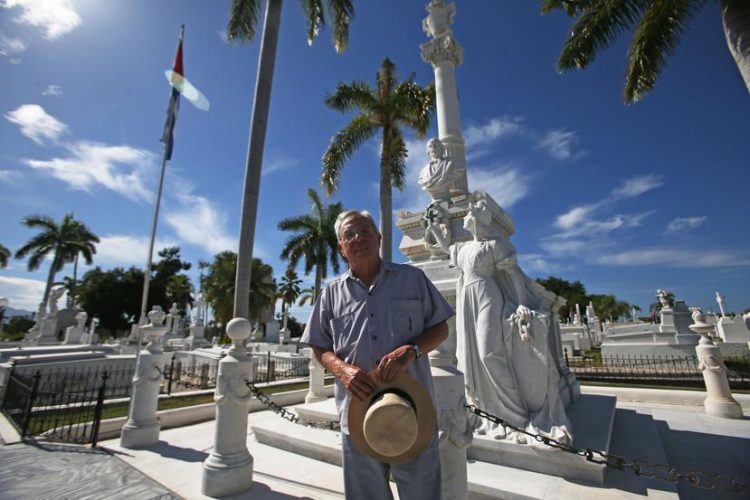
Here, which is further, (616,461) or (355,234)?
(616,461)

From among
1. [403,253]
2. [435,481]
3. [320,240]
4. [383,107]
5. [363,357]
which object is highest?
[383,107]

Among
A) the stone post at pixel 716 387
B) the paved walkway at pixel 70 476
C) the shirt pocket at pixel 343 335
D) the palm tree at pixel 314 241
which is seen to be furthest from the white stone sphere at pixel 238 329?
the palm tree at pixel 314 241

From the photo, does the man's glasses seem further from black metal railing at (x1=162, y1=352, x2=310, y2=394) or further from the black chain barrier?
black metal railing at (x1=162, y1=352, x2=310, y2=394)

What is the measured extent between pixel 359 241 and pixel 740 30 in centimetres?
990

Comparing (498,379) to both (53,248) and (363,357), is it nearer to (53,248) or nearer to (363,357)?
(363,357)

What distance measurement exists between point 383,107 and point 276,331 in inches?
1125

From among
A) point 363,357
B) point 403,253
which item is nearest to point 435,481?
point 363,357

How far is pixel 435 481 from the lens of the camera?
1.87 metres

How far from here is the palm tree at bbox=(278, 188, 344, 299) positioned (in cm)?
2430

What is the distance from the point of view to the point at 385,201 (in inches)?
457

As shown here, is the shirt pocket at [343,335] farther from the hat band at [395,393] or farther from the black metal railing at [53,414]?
the black metal railing at [53,414]

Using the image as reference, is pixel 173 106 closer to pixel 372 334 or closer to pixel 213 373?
pixel 213 373

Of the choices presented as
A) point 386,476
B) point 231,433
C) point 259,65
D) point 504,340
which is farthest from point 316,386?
point 259,65

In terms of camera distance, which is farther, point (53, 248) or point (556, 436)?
point (53, 248)
